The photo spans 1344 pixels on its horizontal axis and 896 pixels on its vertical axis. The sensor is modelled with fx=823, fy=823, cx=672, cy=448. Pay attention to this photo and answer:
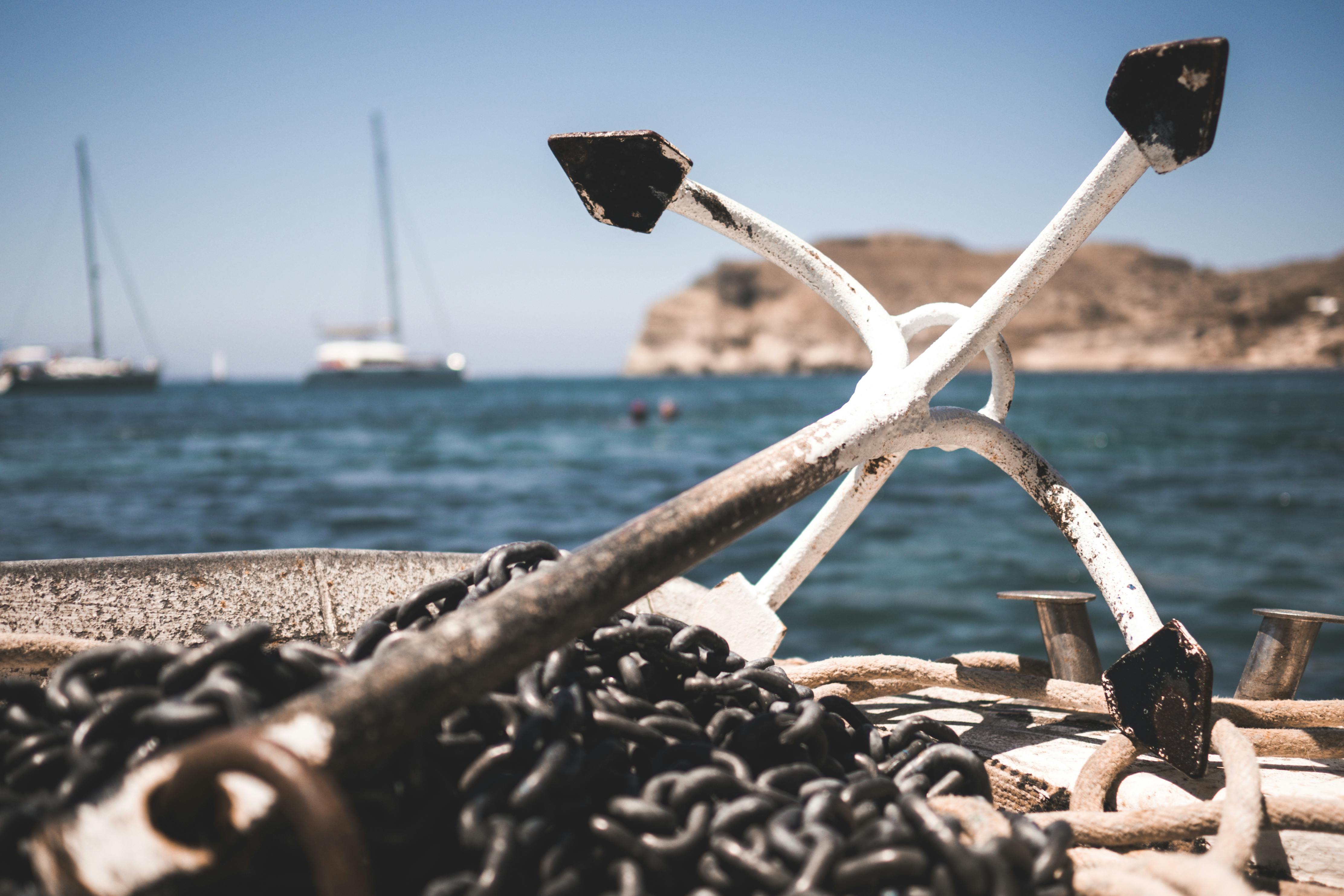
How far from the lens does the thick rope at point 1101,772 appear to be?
1494mm

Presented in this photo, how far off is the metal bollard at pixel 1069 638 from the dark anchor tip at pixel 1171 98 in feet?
3.52

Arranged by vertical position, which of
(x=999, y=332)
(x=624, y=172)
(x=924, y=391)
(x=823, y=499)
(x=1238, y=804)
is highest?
(x=624, y=172)

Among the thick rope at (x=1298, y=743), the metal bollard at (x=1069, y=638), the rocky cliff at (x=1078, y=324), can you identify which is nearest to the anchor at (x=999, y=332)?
the thick rope at (x=1298, y=743)

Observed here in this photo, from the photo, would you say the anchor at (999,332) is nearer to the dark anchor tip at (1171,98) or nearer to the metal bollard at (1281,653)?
the dark anchor tip at (1171,98)

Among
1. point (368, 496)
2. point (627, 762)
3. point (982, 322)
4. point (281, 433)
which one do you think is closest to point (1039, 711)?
point (982, 322)

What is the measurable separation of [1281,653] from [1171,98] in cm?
125

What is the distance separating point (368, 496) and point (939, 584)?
381 inches

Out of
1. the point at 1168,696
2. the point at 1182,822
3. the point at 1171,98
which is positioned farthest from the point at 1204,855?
the point at 1171,98

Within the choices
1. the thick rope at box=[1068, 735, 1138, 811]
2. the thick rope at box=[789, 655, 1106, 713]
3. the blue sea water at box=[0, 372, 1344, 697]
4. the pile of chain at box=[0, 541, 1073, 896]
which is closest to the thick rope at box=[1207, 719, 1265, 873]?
the thick rope at box=[1068, 735, 1138, 811]

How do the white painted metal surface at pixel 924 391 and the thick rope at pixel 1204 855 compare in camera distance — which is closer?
the thick rope at pixel 1204 855

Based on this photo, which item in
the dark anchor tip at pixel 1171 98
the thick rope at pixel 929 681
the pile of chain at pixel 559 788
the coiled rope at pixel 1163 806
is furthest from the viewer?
the thick rope at pixel 929 681

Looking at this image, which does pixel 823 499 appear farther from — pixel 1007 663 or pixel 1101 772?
pixel 1101 772

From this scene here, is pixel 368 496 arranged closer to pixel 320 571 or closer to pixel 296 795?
pixel 320 571

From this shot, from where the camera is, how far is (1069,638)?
83.0 inches
